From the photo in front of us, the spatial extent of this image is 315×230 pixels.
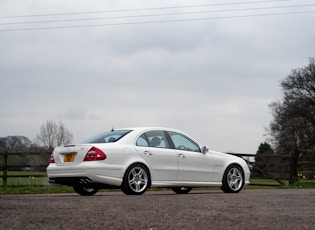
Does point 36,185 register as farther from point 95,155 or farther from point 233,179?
point 95,155

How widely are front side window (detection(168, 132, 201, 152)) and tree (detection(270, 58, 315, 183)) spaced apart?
38.8m

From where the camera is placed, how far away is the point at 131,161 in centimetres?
1229

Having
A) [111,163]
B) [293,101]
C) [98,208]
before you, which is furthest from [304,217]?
[293,101]

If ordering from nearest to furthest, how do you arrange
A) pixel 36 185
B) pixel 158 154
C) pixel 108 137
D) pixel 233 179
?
pixel 108 137, pixel 158 154, pixel 233 179, pixel 36 185

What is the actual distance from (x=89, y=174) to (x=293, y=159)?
1290 centimetres

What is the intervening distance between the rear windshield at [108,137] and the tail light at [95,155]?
54 centimetres


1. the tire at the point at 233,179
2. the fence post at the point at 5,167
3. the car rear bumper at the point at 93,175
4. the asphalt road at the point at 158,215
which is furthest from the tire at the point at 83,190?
the fence post at the point at 5,167

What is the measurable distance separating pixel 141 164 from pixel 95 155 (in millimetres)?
1035

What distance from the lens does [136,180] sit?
40.6 feet

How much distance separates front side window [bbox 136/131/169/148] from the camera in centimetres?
1283

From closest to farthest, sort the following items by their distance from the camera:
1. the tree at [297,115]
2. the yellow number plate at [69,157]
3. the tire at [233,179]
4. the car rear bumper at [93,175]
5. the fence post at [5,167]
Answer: the car rear bumper at [93,175] < the yellow number plate at [69,157] < the tire at [233,179] < the fence post at [5,167] < the tree at [297,115]

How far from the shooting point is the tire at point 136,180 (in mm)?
12164

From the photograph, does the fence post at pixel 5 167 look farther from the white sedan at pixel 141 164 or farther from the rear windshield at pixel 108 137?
the rear windshield at pixel 108 137


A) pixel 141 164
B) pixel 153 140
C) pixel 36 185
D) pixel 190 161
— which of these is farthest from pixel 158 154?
pixel 36 185
